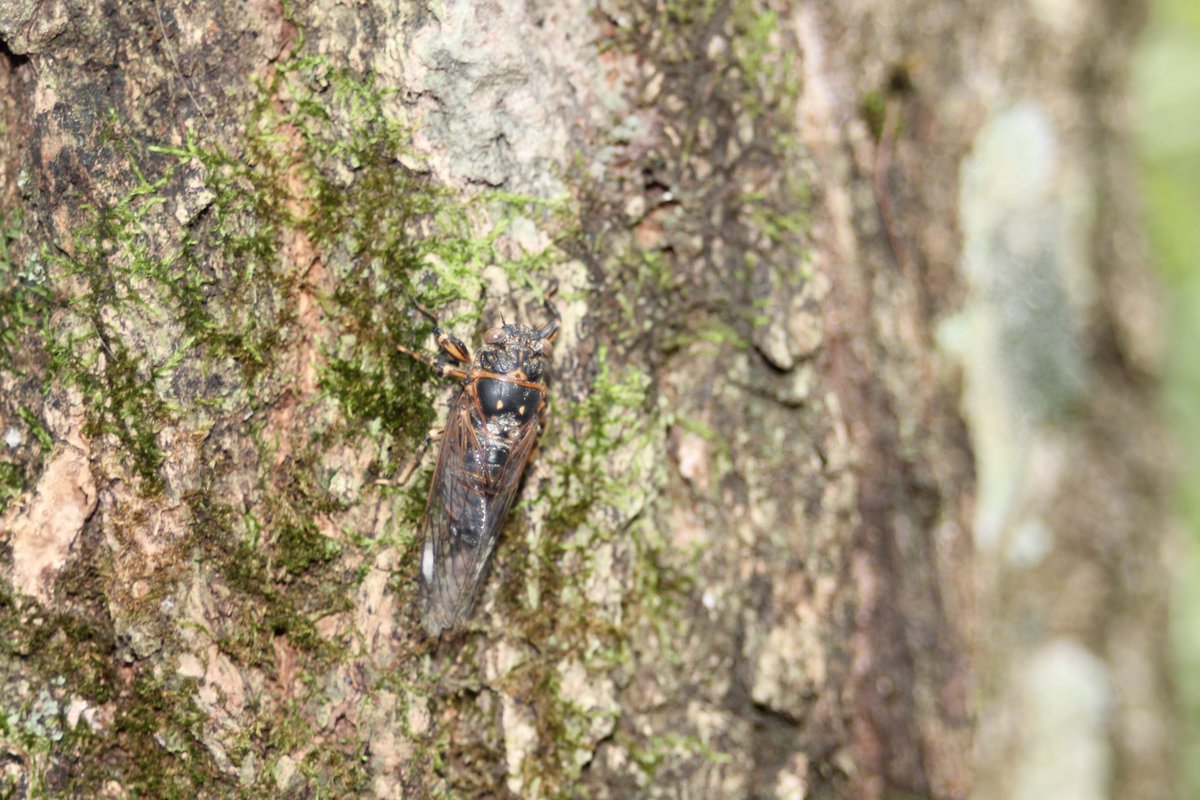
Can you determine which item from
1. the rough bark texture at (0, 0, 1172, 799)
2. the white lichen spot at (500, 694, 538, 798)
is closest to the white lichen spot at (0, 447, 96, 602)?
the rough bark texture at (0, 0, 1172, 799)

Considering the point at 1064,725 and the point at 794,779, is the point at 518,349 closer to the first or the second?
the point at 794,779

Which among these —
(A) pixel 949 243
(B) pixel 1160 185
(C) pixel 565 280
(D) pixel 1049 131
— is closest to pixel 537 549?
(C) pixel 565 280

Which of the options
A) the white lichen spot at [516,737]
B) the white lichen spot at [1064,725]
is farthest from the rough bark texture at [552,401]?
the white lichen spot at [1064,725]

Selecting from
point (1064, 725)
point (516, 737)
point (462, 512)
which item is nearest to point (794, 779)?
point (516, 737)

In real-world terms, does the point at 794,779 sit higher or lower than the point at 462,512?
lower

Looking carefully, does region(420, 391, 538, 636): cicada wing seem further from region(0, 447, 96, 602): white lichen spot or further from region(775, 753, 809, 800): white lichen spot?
region(775, 753, 809, 800): white lichen spot

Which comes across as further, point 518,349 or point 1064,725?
point 1064,725

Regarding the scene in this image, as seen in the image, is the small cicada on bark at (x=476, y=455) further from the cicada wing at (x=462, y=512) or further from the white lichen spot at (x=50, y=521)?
the white lichen spot at (x=50, y=521)
